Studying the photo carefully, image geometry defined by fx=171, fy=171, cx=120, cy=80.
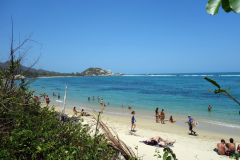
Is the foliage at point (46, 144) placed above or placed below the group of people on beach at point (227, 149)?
above

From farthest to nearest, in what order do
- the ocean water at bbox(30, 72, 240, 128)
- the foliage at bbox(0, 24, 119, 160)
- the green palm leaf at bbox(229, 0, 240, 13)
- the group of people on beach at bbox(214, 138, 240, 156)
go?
the ocean water at bbox(30, 72, 240, 128), the group of people on beach at bbox(214, 138, 240, 156), the foliage at bbox(0, 24, 119, 160), the green palm leaf at bbox(229, 0, 240, 13)

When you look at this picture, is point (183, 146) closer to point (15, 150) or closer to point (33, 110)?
point (33, 110)

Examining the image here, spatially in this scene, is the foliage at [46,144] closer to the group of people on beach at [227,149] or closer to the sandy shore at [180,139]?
the sandy shore at [180,139]

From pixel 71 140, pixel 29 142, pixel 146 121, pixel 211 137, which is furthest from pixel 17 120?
pixel 146 121

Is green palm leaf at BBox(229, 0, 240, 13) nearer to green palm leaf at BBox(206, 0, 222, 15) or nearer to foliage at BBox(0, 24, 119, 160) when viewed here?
green palm leaf at BBox(206, 0, 222, 15)

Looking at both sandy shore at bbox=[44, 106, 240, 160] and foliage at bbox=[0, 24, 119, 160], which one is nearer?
foliage at bbox=[0, 24, 119, 160]

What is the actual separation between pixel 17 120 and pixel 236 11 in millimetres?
4150

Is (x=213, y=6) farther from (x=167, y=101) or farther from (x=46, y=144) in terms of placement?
(x=167, y=101)

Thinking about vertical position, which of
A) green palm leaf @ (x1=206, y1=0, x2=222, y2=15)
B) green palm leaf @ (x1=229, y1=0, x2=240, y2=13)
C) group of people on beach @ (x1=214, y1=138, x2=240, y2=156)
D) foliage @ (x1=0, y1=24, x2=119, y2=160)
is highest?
green palm leaf @ (x1=206, y1=0, x2=222, y2=15)

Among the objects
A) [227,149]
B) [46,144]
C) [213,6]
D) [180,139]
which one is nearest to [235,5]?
[213,6]

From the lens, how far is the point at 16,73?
16.6 feet

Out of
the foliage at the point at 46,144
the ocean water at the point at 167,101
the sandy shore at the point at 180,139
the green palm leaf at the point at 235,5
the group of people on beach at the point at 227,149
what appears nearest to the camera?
the green palm leaf at the point at 235,5

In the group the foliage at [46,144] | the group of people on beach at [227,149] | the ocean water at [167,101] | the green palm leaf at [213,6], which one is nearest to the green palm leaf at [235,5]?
the green palm leaf at [213,6]

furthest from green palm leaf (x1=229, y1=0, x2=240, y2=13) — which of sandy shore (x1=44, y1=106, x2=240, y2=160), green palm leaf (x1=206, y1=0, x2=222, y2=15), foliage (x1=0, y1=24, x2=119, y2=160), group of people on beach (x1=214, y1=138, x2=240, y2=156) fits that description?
group of people on beach (x1=214, y1=138, x2=240, y2=156)
